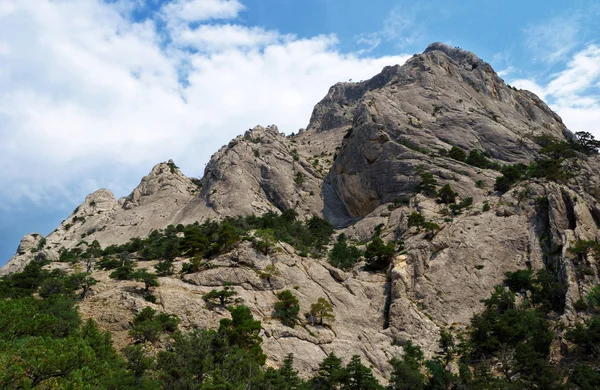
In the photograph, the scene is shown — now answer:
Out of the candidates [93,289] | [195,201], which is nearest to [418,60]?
[195,201]

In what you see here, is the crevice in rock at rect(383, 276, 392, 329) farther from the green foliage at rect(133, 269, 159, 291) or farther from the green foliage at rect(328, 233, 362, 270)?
the green foliage at rect(133, 269, 159, 291)

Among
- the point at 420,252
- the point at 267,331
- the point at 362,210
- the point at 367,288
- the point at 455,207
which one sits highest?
the point at 362,210

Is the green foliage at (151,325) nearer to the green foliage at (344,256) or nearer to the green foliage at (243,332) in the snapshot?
the green foliage at (243,332)

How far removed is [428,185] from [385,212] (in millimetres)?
9045

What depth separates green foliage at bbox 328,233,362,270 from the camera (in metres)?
61.8

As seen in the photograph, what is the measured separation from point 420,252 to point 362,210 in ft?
104

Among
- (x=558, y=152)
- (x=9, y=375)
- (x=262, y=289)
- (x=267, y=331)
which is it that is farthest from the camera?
(x=558, y=152)

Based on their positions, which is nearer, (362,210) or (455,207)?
(455,207)

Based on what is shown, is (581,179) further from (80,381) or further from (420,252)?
(80,381)

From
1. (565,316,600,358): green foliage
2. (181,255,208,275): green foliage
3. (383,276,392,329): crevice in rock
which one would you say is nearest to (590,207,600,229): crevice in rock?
(565,316,600,358): green foliage

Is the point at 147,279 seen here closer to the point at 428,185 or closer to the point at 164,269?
the point at 164,269

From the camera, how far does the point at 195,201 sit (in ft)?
306

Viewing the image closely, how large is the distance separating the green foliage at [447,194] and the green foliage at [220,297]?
4359 cm

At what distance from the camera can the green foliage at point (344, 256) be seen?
61.8 meters
